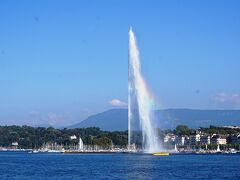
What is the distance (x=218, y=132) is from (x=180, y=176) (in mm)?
138800

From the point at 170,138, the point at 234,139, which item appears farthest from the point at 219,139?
the point at 170,138

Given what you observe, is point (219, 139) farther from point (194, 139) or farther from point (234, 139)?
point (194, 139)

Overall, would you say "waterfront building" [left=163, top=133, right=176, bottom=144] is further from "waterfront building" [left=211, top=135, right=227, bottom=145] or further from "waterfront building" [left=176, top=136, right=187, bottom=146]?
"waterfront building" [left=211, top=135, right=227, bottom=145]

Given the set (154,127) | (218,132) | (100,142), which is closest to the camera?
(154,127)

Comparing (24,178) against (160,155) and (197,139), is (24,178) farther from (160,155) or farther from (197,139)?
(197,139)

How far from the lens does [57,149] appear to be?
191875 mm

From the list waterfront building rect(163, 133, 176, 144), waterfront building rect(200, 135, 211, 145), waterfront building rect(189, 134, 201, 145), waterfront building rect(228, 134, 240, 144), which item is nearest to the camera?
waterfront building rect(228, 134, 240, 144)

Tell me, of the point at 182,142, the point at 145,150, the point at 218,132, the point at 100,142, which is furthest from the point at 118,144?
the point at 145,150

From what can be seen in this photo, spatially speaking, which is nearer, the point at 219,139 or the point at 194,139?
the point at 219,139

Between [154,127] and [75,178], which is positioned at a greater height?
[154,127]

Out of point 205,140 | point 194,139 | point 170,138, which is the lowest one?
point 205,140

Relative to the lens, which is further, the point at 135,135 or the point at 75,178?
the point at 135,135

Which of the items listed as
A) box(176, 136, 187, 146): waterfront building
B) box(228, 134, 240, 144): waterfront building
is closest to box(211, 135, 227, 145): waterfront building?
box(228, 134, 240, 144): waterfront building

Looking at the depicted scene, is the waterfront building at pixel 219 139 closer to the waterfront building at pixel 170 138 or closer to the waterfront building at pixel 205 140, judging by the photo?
the waterfront building at pixel 205 140
